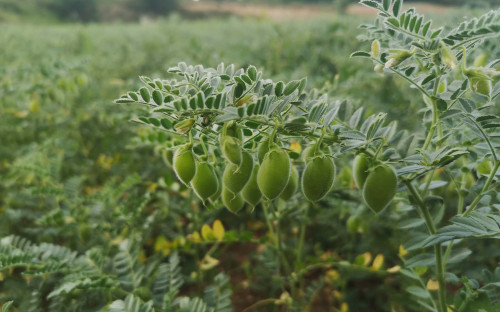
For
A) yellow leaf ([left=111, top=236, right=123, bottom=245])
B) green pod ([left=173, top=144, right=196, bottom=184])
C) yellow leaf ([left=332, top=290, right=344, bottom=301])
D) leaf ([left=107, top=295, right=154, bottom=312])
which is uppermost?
green pod ([left=173, top=144, right=196, bottom=184])

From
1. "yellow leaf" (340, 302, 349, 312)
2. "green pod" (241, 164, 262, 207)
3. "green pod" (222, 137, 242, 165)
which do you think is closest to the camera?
"green pod" (222, 137, 242, 165)

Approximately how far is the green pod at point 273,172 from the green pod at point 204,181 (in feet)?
0.27

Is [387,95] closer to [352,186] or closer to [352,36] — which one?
[352,186]

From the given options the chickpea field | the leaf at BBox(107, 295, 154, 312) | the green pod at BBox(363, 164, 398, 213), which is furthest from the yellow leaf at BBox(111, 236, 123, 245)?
the green pod at BBox(363, 164, 398, 213)

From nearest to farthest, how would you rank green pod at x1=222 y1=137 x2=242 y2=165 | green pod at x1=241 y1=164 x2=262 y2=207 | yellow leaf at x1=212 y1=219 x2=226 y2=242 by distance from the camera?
green pod at x1=222 y1=137 x2=242 y2=165, green pod at x1=241 y1=164 x2=262 y2=207, yellow leaf at x1=212 y1=219 x2=226 y2=242

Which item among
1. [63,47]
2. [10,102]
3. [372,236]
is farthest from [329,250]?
[63,47]

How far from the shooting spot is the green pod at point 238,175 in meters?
0.61

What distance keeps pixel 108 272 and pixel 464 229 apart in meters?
0.77

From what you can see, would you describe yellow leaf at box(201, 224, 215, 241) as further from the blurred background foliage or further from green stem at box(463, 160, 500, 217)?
the blurred background foliage

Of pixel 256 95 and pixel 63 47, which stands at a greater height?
pixel 256 95

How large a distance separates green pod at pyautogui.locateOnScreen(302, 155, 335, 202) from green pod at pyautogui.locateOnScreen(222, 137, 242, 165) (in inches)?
4.1

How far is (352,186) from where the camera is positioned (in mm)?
1176

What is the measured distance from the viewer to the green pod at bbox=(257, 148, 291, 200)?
569 mm

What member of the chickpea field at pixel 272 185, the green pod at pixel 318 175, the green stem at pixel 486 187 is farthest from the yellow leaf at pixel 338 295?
the green pod at pixel 318 175
